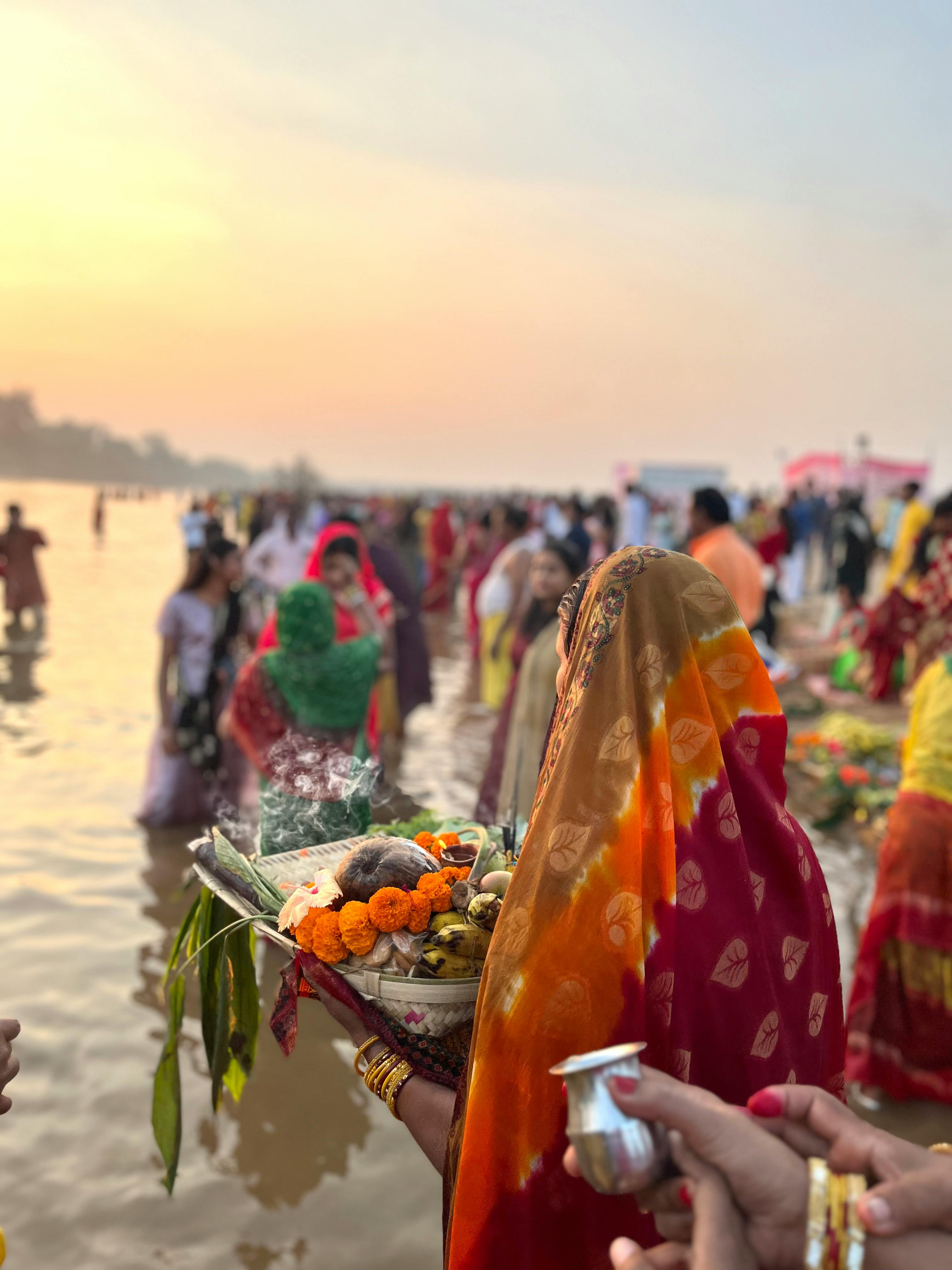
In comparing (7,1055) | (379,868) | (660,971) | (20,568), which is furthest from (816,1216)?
(20,568)

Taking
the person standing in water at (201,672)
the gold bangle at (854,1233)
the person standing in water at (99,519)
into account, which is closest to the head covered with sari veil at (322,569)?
the person standing in water at (201,672)

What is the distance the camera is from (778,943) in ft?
5.82

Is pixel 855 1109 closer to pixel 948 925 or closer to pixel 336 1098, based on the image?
pixel 948 925

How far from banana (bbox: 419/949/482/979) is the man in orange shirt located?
489 cm

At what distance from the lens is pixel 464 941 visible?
1.82m

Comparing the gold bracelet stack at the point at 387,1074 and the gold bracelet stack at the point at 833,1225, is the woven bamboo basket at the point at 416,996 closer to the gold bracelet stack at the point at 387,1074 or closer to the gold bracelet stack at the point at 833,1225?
the gold bracelet stack at the point at 387,1074

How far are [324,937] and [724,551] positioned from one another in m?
5.16

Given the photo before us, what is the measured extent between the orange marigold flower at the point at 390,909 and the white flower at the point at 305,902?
3.9 inches

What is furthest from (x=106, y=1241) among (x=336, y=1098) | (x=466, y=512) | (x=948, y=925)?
(x=466, y=512)

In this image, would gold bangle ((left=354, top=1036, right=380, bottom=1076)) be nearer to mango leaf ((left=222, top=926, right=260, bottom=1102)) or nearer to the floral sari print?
the floral sari print

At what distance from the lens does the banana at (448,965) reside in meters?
1.79

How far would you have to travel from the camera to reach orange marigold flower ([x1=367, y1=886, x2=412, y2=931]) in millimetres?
1815

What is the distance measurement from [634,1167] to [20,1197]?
2.82m

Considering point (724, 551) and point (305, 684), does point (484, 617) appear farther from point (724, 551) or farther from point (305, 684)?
point (305, 684)
